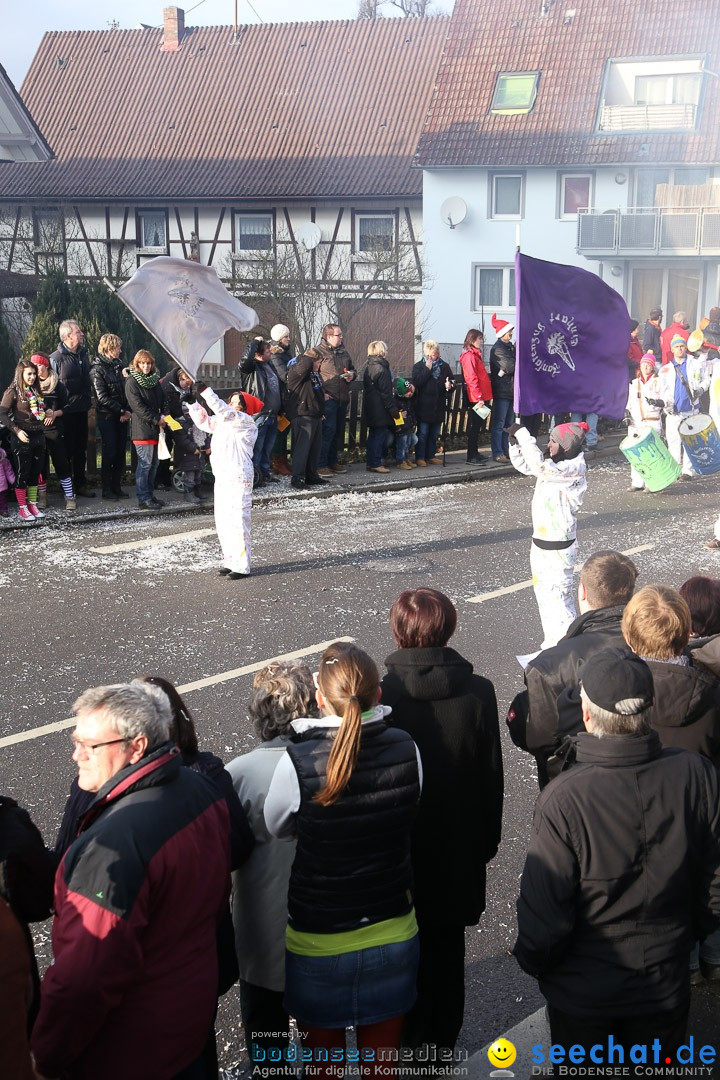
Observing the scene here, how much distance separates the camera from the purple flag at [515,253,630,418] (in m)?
9.23

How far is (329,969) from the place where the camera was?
3.54 m

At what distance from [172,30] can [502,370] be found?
31.4 metres

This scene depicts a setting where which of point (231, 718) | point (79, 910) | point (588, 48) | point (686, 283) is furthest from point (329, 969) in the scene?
point (588, 48)

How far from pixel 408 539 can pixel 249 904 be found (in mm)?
8950

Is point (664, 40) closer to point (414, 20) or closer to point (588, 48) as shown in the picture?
point (588, 48)

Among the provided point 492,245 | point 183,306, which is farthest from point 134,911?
point 492,245

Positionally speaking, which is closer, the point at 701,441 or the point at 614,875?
the point at 614,875

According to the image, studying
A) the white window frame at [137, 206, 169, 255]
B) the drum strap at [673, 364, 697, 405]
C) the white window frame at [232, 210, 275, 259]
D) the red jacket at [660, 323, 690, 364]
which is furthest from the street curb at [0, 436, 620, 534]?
the white window frame at [137, 206, 169, 255]

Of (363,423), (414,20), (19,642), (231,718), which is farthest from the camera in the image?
(414,20)

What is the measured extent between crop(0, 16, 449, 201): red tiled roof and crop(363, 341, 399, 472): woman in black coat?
22496 millimetres

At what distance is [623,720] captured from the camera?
11.2 ft

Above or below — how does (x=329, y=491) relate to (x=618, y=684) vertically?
below

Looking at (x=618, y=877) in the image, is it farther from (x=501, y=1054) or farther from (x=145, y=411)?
(x=145, y=411)

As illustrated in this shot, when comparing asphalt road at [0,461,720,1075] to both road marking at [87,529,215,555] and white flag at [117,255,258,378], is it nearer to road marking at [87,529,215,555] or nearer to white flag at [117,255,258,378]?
road marking at [87,529,215,555]
